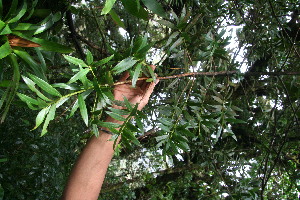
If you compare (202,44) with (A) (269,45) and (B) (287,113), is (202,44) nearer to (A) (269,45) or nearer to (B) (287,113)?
(A) (269,45)

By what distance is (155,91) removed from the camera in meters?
2.32

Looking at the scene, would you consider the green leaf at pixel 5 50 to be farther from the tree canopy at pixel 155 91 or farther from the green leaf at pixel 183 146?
the green leaf at pixel 183 146

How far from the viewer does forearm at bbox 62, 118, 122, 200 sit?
3.06 ft

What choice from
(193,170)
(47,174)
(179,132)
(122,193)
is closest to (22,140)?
(47,174)

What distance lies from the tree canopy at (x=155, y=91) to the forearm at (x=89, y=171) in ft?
0.33

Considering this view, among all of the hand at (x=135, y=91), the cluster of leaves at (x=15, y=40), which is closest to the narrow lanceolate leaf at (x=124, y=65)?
the cluster of leaves at (x=15, y=40)

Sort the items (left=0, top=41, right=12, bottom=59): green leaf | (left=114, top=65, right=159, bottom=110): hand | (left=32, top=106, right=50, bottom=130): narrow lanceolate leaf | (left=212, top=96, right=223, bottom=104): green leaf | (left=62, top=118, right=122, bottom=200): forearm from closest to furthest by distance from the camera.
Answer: (left=0, top=41, right=12, bottom=59): green leaf, (left=32, top=106, right=50, bottom=130): narrow lanceolate leaf, (left=62, top=118, right=122, bottom=200): forearm, (left=114, top=65, right=159, bottom=110): hand, (left=212, top=96, right=223, bottom=104): green leaf

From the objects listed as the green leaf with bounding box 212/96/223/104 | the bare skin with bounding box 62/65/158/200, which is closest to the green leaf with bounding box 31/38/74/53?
the bare skin with bounding box 62/65/158/200

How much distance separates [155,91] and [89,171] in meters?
1.42

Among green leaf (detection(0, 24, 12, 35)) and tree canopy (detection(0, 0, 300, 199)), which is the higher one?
tree canopy (detection(0, 0, 300, 199))

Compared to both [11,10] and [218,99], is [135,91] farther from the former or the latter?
[11,10]

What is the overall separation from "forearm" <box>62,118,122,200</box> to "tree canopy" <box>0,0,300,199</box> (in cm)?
10

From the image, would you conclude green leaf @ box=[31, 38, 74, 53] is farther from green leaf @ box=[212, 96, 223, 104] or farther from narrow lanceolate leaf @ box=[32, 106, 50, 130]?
green leaf @ box=[212, 96, 223, 104]

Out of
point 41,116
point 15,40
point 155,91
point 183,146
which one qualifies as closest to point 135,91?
point 183,146
